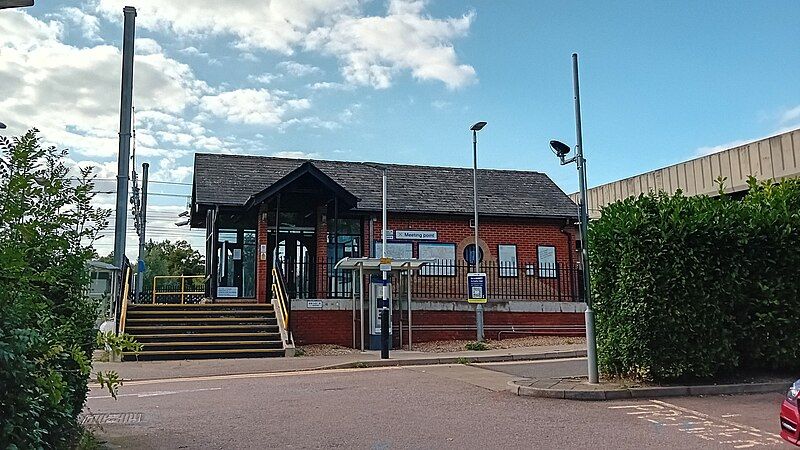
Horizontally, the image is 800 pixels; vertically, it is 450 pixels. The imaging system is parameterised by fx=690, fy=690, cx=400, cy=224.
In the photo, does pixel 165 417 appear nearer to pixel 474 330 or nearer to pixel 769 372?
pixel 769 372

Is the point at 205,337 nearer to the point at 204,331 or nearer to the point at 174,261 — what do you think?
the point at 204,331

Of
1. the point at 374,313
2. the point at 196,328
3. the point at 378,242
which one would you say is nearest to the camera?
the point at 196,328

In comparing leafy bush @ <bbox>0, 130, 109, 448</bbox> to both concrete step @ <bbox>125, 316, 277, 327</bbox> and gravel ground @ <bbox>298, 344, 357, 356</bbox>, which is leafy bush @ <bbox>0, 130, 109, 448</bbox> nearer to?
gravel ground @ <bbox>298, 344, 357, 356</bbox>

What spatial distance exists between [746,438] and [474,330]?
13597mm

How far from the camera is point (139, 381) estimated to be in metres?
14.0

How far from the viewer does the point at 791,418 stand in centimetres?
616

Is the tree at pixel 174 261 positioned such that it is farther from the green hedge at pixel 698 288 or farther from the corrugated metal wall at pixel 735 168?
the green hedge at pixel 698 288

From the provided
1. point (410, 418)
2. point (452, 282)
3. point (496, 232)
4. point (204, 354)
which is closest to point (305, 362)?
point (204, 354)

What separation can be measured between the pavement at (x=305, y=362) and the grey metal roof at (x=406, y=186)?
6978mm

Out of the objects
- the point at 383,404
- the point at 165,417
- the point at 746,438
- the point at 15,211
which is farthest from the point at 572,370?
the point at 15,211

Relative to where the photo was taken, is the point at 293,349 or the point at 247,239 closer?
the point at 293,349

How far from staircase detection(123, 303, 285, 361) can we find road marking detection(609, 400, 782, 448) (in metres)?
10.5

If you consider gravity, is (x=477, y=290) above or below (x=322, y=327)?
above

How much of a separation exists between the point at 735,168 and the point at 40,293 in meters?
23.2
